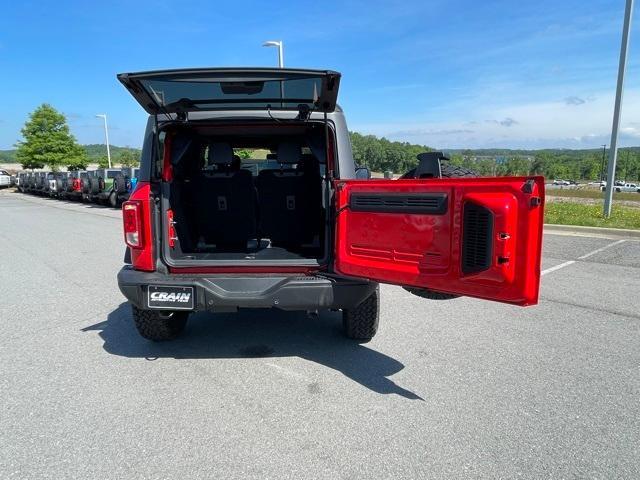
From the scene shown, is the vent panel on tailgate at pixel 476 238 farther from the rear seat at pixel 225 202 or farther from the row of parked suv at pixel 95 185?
the row of parked suv at pixel 95 185

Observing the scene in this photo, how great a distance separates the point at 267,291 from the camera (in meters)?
3.20

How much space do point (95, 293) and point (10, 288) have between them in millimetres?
1389

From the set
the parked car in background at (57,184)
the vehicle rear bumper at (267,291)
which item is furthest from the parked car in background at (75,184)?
the vehicle rear bumper at (267,291)

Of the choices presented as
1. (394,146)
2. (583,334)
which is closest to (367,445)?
(583,334)

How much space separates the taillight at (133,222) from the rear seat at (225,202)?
0.96 metres

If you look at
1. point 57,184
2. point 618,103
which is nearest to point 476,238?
point 618,103

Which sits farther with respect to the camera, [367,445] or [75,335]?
[75,335]

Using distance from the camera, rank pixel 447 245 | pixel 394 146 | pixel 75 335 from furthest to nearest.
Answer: pixel 394 146, pixel 75 335, pixel 447 245

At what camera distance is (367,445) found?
8.20 feet

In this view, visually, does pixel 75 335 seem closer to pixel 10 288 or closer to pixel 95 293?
pixel 95 293

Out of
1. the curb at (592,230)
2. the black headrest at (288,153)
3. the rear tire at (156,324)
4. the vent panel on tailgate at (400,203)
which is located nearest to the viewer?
the vent panel on tailgate at (400,203)

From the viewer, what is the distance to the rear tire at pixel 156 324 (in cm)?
369

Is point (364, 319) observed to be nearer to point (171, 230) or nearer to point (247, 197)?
point (247, 197)

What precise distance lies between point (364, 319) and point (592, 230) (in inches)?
332
